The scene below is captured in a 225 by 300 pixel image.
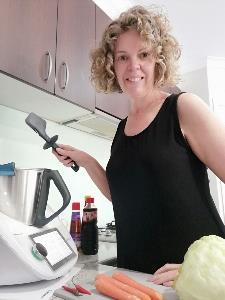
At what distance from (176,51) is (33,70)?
0.50m

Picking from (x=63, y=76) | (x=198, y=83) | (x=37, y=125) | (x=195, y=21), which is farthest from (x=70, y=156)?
(x=198, y=83)

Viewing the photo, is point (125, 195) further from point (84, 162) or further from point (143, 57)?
point (143, 57)

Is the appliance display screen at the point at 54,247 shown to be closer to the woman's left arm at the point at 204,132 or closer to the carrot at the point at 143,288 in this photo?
the carrot at the point at 143,288

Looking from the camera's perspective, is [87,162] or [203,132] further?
[87,162]

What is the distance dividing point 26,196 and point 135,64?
55cm

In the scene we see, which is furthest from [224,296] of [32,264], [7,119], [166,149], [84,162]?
[7,119]

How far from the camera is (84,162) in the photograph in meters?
1.08

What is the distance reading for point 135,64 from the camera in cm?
94

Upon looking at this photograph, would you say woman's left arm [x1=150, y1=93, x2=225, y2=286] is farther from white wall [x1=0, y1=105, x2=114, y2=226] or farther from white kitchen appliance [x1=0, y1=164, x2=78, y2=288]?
white wall [x1=0, y1=105, x2=114, y2=226]

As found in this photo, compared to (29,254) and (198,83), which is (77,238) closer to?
(29,254)

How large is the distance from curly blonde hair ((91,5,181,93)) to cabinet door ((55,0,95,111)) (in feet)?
0.48

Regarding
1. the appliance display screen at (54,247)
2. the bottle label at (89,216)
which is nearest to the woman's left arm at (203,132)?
the appliance display screen at (54,247)

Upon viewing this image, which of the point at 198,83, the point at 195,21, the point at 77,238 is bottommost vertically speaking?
the point at 77,238

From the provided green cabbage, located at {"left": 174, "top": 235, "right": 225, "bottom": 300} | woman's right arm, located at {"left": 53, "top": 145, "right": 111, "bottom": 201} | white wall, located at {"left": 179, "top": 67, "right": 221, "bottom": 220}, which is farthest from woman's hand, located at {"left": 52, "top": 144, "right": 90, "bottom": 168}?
white wall, located at {"left": 179, "top": 67, "right": 221, "bottom": 220}
